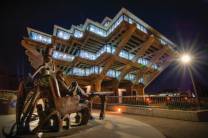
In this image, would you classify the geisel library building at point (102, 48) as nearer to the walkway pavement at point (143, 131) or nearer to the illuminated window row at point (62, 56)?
the illuminated window row at point (62, 56)

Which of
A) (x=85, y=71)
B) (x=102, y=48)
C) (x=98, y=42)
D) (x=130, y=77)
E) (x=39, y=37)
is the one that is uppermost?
(x=39, y=37)

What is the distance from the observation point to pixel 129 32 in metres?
23.3

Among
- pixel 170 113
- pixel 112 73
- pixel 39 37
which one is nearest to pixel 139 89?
pixel 112 73

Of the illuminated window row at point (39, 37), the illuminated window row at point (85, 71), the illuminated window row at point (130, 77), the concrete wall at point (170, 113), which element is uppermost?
the illuminated window row at point (39, 37)

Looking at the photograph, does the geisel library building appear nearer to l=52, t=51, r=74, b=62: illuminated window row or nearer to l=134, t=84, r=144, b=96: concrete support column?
l=52, t=51, r=74, b=62: illuminated window row

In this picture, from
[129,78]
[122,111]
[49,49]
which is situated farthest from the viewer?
[129,78]

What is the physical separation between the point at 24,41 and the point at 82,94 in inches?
911

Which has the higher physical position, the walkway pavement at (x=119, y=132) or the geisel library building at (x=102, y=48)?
the geisel library building at (x=102, y=48)

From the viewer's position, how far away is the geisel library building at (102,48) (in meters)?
24.5

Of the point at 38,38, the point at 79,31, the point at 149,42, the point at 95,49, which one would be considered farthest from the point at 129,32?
the point at 38,38

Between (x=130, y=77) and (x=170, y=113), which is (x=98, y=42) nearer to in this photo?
(x=130, y=77)

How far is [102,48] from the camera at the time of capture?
93.7 feet

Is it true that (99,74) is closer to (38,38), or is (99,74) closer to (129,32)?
(129,32)

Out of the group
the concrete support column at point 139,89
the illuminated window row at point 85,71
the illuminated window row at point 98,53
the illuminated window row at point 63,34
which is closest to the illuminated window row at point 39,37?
the illuminated window row at point 63,34
